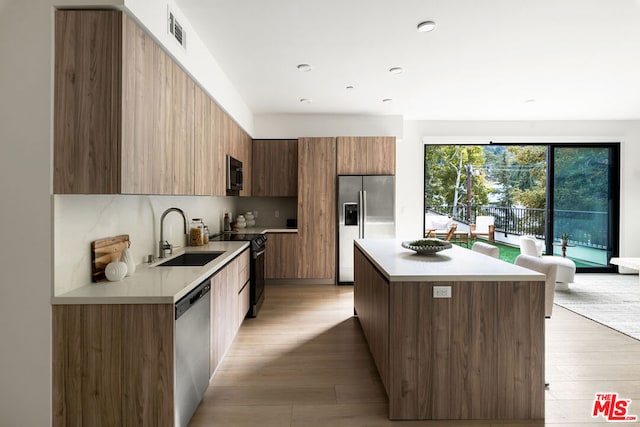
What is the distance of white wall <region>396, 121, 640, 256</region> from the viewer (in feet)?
19.0

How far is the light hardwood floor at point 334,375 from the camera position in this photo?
196 centimetres

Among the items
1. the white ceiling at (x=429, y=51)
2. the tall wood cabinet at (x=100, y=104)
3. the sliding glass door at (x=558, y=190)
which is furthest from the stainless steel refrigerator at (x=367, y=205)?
the tall wood cabinet at (x=100, y=104)

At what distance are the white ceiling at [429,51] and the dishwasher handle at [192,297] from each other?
6.66ft

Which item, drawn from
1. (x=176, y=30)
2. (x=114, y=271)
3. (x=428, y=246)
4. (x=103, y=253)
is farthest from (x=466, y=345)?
(x=176, y=30)

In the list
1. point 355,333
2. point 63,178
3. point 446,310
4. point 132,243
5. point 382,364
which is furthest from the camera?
point 355,333

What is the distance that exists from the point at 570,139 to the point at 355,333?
A: 5547 mm

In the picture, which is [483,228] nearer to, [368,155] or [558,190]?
[558,190]

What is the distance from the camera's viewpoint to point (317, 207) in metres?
5.07

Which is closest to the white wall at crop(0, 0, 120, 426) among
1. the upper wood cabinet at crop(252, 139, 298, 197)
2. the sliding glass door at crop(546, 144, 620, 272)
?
the upper wood cabinet at crop(252, 139, 298, 197)

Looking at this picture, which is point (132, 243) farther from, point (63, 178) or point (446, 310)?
point (446, 310)

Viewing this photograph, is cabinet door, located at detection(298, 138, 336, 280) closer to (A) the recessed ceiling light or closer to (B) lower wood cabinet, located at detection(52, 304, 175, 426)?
(A) the recessed ceiling light

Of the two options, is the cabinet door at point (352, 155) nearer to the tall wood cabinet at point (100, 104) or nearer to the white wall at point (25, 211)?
the tall wood cabinet at point (100, 104)

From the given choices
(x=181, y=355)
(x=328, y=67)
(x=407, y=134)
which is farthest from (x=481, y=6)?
(x=407, y=134)

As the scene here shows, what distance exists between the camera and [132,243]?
93.0 inches
